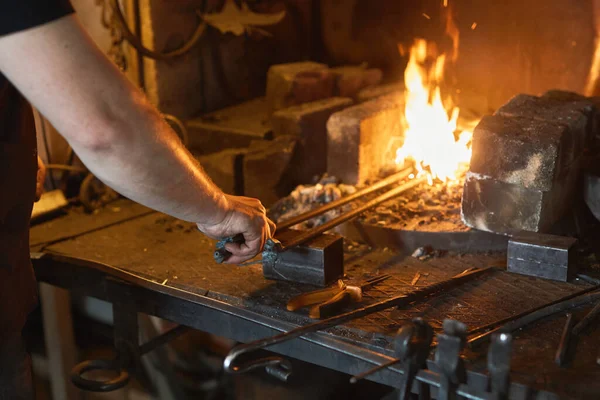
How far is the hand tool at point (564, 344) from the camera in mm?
2535

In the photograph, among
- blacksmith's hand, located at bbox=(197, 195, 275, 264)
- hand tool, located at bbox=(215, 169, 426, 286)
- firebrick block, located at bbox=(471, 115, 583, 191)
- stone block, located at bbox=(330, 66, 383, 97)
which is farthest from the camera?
stone block, located at bbox=(330, 66, 383, 97)

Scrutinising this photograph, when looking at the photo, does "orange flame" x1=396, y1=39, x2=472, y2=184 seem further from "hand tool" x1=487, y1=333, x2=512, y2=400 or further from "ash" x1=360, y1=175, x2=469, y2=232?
"hand tool" x1=487, y1=333, x2=512, y2=400

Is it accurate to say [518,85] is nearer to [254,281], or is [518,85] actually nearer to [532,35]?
[532,35]

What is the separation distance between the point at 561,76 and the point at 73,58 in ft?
12.6

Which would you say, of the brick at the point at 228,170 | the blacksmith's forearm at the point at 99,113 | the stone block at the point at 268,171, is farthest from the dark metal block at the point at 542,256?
the brick at the point at 228,170

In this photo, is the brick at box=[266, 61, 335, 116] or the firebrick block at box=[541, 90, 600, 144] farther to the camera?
the brick at box=[266, 61, 335, 116]

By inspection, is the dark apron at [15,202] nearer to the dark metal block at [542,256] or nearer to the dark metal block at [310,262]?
the dark metal block at [310,262]

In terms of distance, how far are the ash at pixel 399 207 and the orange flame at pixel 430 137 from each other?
0.34ft

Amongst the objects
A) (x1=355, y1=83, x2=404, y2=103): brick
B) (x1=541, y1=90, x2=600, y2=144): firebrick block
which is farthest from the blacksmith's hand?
(x1=355, y1=83, x2=404, y2=103): brick

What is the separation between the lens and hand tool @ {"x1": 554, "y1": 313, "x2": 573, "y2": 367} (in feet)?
8.32

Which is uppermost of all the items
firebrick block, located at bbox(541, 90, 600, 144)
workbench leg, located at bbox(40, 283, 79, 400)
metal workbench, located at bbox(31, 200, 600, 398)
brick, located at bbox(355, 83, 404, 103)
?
firebrick block, located at bbox(541, 90, 600, 144)

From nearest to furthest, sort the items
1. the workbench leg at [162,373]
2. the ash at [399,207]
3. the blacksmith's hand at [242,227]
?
1. the blacksmith's hand at [242,227]
2. the ash at [399,207]
3. the workbench leg at [162,373]

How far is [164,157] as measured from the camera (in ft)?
7.57

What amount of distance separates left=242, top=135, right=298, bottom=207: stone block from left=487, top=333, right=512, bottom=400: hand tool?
8.11 ft
